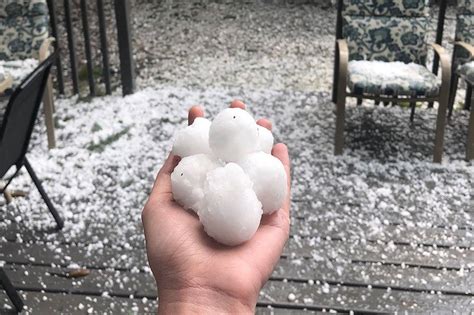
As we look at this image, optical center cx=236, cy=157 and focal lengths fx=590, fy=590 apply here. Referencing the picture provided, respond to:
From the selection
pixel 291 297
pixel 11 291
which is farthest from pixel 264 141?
pixel 11 291

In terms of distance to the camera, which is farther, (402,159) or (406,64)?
(406,64)

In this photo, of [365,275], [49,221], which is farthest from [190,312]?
[49,221]

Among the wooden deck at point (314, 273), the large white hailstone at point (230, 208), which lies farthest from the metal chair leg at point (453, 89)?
the large white hailstone at point (230, 208)

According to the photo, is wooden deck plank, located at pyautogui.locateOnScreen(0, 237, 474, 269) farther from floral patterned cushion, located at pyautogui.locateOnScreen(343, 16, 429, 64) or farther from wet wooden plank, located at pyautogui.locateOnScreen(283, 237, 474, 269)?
floral patterned cushion, located at pyautogui.locateOnScreen(343, 16, 429, 64)

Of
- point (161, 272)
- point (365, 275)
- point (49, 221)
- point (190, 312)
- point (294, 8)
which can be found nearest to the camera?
point (190, 312)

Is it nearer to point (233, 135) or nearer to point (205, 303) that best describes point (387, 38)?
point (233, 135)

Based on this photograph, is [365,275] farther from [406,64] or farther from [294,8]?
[294,8]
